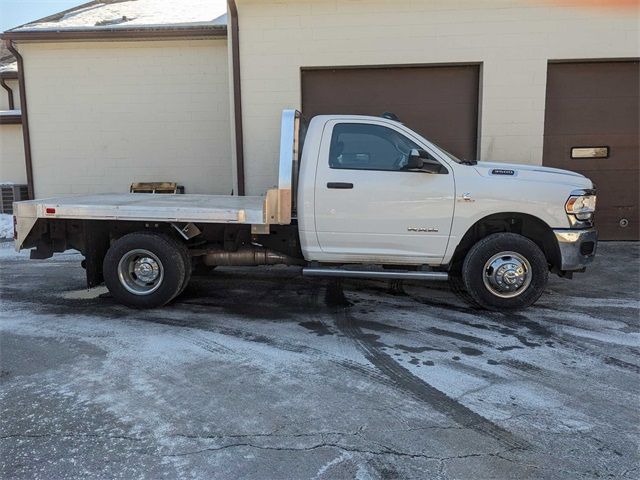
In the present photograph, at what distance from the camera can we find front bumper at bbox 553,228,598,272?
5.24 metres

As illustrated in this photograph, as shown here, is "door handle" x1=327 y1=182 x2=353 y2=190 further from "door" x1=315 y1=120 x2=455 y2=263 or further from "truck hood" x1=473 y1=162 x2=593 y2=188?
"truck hood" x1=473 y1=162 x2=593 y2=188

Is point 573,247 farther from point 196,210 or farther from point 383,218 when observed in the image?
point 196,210

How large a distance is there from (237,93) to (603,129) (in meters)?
6.81

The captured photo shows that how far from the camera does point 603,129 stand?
9094mm

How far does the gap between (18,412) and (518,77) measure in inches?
347

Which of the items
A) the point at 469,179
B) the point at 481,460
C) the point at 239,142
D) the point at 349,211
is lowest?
the point at 481,460

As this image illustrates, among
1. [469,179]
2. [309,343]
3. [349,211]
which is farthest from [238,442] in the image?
[469,179]

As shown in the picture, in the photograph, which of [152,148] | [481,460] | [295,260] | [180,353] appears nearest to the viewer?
[481,460]

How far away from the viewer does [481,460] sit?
274 centimetres

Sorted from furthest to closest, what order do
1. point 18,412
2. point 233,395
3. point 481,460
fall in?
point 233,395 → point 18,412 → point 481,460

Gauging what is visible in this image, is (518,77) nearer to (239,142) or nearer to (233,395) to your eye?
(239,142)

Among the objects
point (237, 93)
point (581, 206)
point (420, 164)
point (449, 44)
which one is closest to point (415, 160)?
point (420, 164)

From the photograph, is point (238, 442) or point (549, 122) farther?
point (549, 122)

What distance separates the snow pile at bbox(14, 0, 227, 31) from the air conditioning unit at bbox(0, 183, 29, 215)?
3.68 metres
